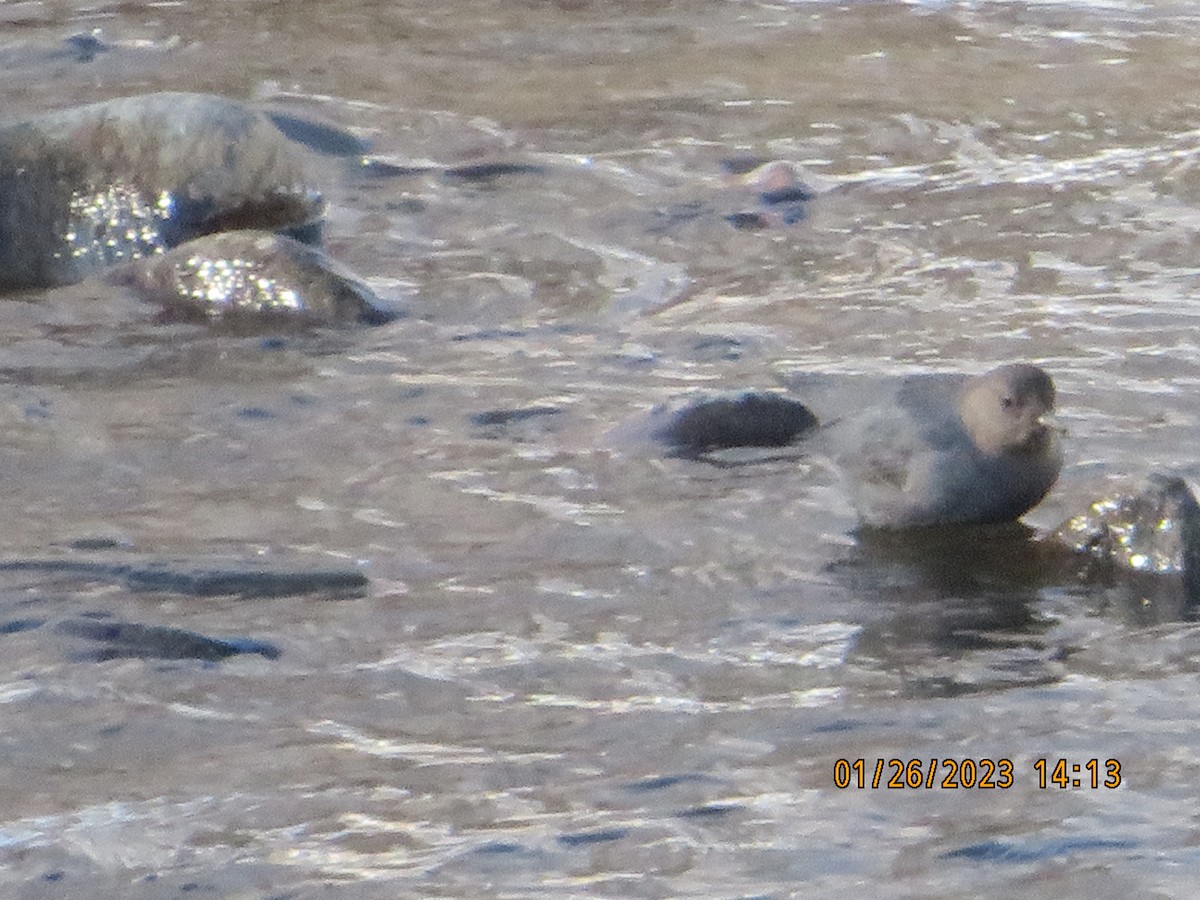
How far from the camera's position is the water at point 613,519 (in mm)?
3482

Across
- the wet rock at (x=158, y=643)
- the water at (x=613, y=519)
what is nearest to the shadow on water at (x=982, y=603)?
the water at (x=613, y=519)

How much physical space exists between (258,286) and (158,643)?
257 centimetres

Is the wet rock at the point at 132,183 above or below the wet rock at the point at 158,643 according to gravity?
above

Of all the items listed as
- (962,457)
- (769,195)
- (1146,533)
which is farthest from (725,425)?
(769,195)

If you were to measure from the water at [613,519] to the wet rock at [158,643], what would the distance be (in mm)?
38

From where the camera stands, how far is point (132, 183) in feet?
24.3

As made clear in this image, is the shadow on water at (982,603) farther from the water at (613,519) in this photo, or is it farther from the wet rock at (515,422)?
the wet rock at (515,422)

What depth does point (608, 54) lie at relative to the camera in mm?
9836

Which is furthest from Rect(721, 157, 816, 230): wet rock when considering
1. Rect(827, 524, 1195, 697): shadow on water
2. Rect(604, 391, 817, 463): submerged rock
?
Rect(827, 524, 1195, 697): shadow on water

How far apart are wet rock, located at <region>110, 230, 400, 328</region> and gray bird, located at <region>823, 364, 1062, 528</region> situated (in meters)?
1.95

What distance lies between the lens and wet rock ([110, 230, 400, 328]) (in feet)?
21.6
